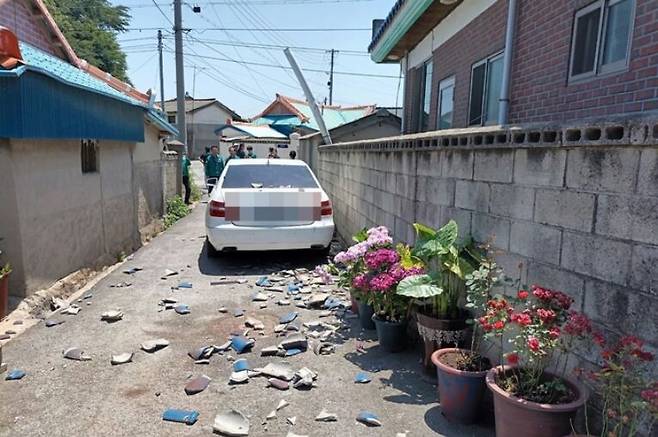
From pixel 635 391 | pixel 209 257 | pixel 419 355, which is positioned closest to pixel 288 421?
pixel 419 355

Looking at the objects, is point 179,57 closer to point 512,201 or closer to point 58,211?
point 58,211

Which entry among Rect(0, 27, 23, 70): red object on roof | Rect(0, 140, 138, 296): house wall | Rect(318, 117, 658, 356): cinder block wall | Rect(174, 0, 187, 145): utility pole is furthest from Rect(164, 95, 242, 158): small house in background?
Rect(318, 117, 658, 356): cinder block wall

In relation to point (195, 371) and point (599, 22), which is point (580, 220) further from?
point (195, 371)

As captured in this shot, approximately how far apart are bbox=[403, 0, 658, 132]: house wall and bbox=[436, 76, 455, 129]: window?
13 cm

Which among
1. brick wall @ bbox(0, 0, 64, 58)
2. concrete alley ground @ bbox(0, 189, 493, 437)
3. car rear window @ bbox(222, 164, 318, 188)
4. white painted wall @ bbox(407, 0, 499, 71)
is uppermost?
brick wall @ bbox(0, 0, 64, 58)

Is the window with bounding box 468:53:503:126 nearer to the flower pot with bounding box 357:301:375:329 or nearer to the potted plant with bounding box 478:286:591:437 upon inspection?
the flower pot with bounding box 357:301:375:329

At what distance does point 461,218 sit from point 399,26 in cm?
496

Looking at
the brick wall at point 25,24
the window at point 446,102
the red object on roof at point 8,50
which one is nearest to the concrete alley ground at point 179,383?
the red object on roof at point 8,50

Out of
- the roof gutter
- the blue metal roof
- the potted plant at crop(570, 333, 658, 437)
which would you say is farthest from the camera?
the roof gutter

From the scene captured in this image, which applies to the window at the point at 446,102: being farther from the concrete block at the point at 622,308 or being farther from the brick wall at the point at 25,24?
the brick wall at the point at 25,24

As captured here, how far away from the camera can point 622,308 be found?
6.64ft

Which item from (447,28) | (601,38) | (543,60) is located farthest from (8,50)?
(447,28)

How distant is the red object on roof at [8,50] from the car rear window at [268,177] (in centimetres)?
293

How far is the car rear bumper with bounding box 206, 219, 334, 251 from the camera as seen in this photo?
6.04 m
